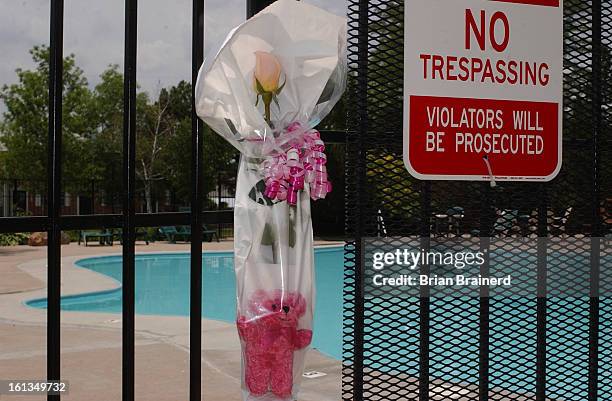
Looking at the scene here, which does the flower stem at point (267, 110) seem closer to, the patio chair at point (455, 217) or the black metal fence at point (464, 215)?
the black metal fence at point (464, 215)

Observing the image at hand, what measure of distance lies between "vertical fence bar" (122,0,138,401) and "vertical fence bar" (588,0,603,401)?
63.6 inches

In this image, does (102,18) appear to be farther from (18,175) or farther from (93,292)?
(93,292)

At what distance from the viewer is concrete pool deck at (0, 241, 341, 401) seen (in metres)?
3.85

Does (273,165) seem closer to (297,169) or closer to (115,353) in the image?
(297,169)

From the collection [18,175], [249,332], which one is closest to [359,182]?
[249,332]

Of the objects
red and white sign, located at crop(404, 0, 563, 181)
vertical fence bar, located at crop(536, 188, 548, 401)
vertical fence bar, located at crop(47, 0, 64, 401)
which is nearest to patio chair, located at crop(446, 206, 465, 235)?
red and white sign, located at crop(404, 0, 563, 181)

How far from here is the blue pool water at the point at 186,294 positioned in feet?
24.0

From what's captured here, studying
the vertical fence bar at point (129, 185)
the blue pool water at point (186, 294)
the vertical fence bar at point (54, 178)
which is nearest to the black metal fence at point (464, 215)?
the vertical fence bar at point (129, 185)

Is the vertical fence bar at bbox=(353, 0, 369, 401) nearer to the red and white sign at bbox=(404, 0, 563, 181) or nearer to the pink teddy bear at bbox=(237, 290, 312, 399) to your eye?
the red and white sign at bbox=(404, 0, 563, 181)

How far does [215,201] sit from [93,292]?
581cm

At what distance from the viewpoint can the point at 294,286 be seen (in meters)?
2.16

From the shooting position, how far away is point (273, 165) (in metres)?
2.09

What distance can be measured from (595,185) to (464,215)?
1.71 feet

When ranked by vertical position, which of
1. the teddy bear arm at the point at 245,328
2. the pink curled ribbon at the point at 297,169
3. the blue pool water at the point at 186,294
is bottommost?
the blue pool water at the point at 186,294
